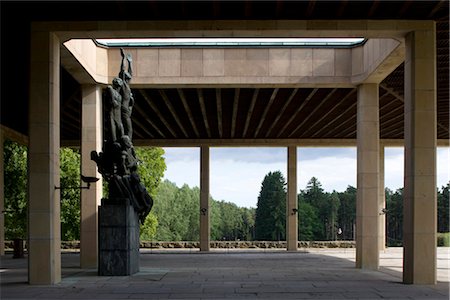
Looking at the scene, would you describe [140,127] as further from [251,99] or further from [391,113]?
[391,113]

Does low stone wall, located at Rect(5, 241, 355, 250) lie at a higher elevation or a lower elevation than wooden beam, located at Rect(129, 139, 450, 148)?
lower

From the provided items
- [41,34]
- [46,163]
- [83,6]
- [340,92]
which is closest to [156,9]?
[83,6]

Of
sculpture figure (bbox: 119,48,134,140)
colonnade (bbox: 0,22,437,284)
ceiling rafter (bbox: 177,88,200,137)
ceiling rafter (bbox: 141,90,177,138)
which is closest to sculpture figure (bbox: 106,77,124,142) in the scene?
sculpture figure (bbox: 119,48,134,140)

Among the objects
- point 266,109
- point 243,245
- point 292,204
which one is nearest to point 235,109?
point 266,109

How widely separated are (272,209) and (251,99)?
62.9m

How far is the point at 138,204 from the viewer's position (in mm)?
20094

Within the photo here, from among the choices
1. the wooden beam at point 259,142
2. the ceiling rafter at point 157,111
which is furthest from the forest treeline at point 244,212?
the ceiling rafter at point 157,111

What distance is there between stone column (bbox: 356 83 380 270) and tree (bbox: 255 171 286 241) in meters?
64.1

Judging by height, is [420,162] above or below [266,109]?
below

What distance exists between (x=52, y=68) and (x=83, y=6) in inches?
85.0

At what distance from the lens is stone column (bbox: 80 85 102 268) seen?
75.4 ft

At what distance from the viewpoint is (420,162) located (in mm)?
16875

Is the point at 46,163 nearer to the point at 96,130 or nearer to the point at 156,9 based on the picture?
the point at 156,9

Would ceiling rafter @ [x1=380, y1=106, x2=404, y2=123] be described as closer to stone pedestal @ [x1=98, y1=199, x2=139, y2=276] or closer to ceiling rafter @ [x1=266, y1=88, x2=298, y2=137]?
ceiling rafter @ [x1=266, y1=88, x2=298, y2=137]
